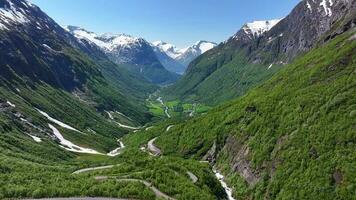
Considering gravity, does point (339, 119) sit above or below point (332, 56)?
below

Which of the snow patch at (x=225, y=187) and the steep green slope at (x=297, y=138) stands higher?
the steep green slope at (x=297, y=138)

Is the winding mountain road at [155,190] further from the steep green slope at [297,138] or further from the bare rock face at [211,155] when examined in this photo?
the bare rock face at [211,155]

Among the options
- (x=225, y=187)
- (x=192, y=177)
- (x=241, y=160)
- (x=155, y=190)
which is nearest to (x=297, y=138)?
(x=241, y=160)

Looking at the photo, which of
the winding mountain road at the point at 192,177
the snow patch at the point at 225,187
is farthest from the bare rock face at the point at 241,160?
the winding mountain road at the point at 192,177

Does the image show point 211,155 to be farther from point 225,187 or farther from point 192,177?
point 192,177

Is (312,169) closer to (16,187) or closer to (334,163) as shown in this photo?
(334,163)

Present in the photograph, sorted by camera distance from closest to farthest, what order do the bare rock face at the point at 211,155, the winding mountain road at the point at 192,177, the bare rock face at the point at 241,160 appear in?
the winding mountain road at the point at 192,177
the bare rock face at the point at 241,160
the bare rock face at the point at 211,155

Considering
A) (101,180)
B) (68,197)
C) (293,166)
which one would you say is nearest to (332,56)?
(293,166)

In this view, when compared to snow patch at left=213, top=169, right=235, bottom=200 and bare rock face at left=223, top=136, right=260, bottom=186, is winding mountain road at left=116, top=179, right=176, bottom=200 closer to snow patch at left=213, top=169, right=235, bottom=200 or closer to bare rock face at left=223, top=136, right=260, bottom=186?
snow patch at left=213, top=169, right=235, bottom=200
